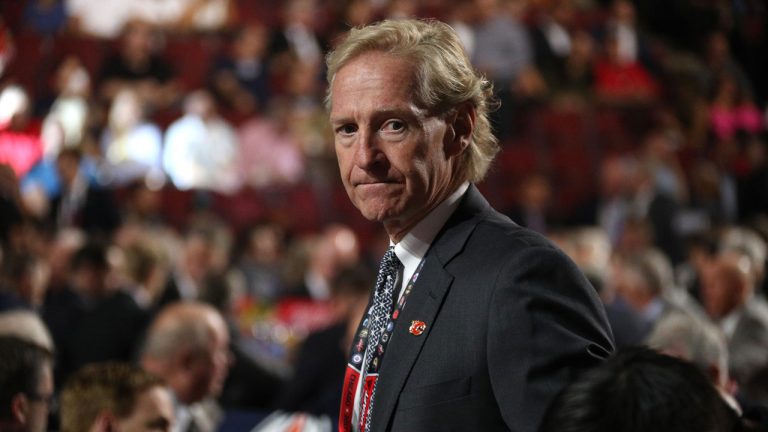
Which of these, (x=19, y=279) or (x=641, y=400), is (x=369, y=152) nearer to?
(x=641, y=400)

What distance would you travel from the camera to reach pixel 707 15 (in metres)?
11.9

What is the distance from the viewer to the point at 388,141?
6.50 feet

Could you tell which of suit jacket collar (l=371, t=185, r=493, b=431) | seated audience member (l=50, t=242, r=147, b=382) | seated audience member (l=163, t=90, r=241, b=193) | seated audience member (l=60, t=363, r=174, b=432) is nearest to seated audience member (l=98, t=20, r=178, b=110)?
seated audience member (l=163, t=90, r=241, b=193)

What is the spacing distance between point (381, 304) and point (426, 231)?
0.18 m

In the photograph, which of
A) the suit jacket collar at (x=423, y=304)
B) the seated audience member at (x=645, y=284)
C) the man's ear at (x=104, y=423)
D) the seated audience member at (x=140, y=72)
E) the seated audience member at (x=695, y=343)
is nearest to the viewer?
the suit jacket collar at (x=423, y=304)

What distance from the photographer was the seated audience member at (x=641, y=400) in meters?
1.27

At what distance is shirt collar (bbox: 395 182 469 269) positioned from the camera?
2076 mm

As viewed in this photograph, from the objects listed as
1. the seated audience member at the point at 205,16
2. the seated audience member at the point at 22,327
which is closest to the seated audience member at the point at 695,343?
the seated audience member at the point at 22,327

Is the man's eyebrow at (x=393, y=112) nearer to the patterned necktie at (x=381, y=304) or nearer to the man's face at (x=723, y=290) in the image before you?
the patterned necktie at (x=381, y=304)

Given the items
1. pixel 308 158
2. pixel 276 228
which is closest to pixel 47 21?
pixel 308 158

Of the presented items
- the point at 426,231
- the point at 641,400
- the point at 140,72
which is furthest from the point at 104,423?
the point at 140,72

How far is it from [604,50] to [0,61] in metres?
7.83

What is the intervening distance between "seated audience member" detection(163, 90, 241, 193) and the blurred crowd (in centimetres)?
3

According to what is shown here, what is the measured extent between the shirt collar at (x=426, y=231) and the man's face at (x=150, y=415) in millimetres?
1294
